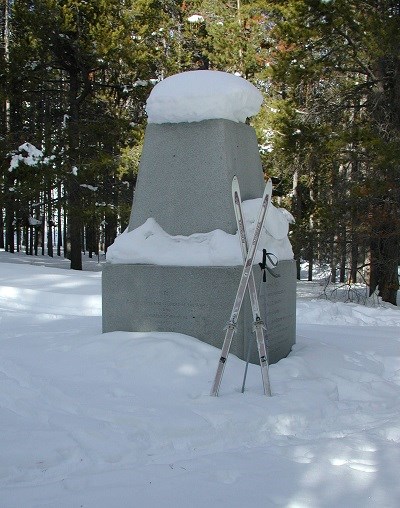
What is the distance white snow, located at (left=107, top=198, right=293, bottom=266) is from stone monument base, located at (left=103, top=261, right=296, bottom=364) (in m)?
0.08

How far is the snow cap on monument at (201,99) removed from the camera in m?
5.86

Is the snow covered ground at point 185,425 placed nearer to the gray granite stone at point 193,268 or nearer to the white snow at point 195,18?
the gray granite stone at point 193,268

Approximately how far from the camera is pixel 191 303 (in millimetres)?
5621

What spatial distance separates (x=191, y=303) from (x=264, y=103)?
43.6 feet

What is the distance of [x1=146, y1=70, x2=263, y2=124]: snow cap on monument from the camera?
5863 millimetres

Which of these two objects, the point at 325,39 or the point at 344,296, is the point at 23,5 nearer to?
the point at 325,39

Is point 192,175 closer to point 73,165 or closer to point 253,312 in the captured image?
point 253,312

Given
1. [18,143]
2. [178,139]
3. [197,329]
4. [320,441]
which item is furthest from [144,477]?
[18,143]

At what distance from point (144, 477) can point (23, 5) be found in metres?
17.5

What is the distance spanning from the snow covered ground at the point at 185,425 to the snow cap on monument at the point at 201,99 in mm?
2199

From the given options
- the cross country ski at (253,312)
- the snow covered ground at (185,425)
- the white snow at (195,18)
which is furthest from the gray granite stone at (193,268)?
the white snow at (195,18)

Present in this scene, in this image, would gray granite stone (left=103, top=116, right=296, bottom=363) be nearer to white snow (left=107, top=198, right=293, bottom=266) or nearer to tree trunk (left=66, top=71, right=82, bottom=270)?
white snow (left=107, top=198, right=293, bottom=266)

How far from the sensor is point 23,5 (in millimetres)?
17641

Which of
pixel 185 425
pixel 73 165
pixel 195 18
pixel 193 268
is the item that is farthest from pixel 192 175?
pixel 195 18
